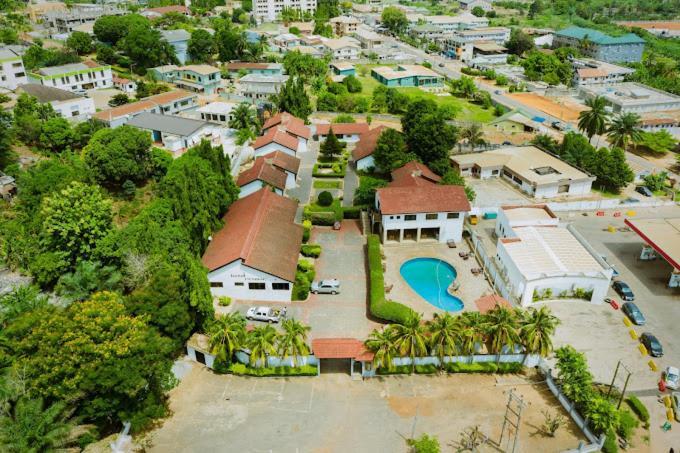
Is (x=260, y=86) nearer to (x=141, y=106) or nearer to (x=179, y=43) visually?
(x=141, y=106)

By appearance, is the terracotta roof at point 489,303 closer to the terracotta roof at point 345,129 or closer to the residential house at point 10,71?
the terracotta roof at point 345,129

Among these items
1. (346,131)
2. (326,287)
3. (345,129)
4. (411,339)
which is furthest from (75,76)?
(411,339)

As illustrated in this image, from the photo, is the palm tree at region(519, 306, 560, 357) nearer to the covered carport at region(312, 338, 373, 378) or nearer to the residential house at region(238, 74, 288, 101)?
the covered carport at region(312, 338, 373, 378)

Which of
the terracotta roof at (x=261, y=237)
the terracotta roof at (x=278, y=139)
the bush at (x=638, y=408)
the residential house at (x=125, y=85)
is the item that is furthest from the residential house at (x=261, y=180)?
the residential house at (x=125, y=85)

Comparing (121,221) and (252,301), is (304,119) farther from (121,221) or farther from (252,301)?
(252,301)

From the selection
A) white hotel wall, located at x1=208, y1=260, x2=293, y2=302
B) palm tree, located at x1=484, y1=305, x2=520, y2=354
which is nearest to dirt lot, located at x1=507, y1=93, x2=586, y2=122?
palm tree, located at x1=484, y1=305, x2=520, y2=354

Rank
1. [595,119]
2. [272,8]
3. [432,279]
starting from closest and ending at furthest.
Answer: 1. [432,279]
2. [595,119]
3. [272,8]

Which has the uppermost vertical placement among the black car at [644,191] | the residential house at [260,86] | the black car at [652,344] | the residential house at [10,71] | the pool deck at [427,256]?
the residential house at [10,71]
